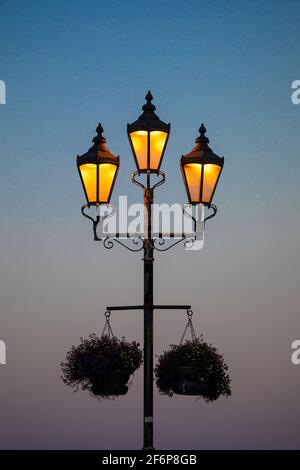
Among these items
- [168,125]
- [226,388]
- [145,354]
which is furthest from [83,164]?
[226,388]

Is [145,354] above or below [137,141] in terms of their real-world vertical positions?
below

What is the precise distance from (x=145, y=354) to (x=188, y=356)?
1.33ft

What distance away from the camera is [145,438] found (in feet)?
17.8

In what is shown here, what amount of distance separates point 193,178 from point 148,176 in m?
0.41

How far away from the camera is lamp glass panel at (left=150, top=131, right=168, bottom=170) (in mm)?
5781

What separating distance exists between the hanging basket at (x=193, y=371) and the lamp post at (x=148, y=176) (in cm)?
28

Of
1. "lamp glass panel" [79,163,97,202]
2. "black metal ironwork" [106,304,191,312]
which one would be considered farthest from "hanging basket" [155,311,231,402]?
"lamp glass panel" [79,163,97,202]

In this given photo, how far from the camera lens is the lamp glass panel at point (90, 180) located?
5.98 metres

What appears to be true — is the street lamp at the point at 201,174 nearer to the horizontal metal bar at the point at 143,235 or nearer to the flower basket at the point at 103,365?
the horizontal metal bar at the point at 143,235

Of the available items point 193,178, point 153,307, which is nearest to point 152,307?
point 153,307

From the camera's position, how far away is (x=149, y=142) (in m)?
5.77

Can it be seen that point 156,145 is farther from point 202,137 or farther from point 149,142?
point 202,137
